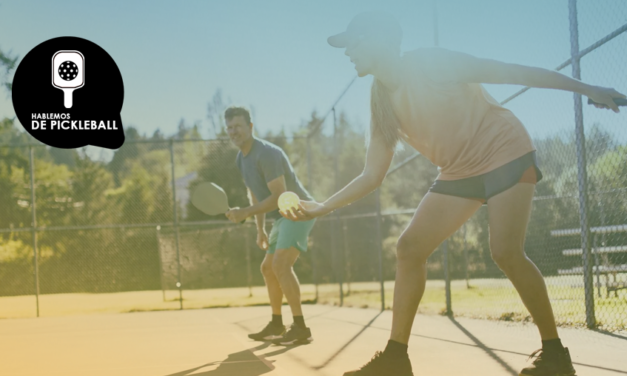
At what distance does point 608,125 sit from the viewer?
18.7 ft

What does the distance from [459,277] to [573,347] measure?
810 cm

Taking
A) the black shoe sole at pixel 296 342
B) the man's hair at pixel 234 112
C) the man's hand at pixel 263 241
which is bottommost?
the black shoe sole at pixel 296 342

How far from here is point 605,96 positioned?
304 cm

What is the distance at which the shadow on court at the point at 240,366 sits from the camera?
452cm

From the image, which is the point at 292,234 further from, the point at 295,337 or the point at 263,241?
the point at 295,337

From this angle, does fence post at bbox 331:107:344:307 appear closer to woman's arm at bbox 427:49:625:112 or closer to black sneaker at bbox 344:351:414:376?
woman's arm at bbox 427:49:625:112

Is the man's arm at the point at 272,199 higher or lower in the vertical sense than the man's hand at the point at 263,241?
higher

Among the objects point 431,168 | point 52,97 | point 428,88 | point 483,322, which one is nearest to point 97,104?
point 52,97

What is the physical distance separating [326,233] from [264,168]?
10620 millimetres

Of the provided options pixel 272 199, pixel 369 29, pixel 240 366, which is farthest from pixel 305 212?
pixel 272 199

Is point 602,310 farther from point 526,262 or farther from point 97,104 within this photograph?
point 97,104

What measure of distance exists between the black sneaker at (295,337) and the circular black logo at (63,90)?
11.4m

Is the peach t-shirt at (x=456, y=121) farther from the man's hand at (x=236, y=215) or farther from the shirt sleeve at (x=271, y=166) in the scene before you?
the shirt sleeve at (x=271, y=166)

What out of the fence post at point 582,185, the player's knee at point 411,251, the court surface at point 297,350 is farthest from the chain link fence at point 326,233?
the player's knee at point 411,251
